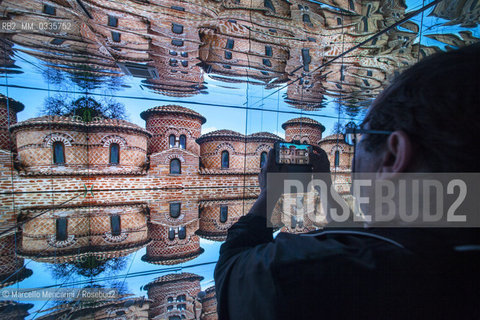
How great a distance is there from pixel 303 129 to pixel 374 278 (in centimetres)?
430

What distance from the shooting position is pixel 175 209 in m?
2.64

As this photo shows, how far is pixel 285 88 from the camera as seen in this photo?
331 cm

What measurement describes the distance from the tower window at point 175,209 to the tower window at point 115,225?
585 mm

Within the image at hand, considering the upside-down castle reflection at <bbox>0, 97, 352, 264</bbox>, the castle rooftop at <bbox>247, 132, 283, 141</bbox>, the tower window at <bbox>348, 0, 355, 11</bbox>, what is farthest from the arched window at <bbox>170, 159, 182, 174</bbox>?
the tower window at <bbox>348, 0, 355, 11</bbox>

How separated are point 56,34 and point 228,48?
1731 mm

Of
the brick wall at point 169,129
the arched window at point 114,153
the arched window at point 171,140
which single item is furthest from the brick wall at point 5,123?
the arched window at point 171,140

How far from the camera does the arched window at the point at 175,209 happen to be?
2516mm

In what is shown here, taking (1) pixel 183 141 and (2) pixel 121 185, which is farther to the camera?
(1) pixel 183 141

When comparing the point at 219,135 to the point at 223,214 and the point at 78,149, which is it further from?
the point at 78,149

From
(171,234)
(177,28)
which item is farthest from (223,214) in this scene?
(177,28)

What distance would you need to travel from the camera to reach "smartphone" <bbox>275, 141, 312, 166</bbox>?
1.03 m

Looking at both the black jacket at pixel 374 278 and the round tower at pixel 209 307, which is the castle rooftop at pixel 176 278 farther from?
the black jacket at pixel 374 278

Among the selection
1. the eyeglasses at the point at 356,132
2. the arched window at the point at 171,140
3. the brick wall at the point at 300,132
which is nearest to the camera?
the eyeglasses at the point at 356,132

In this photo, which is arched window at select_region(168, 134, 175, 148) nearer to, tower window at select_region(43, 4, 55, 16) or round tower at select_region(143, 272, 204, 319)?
tower window at select_region(43, 4, 55, 16)
